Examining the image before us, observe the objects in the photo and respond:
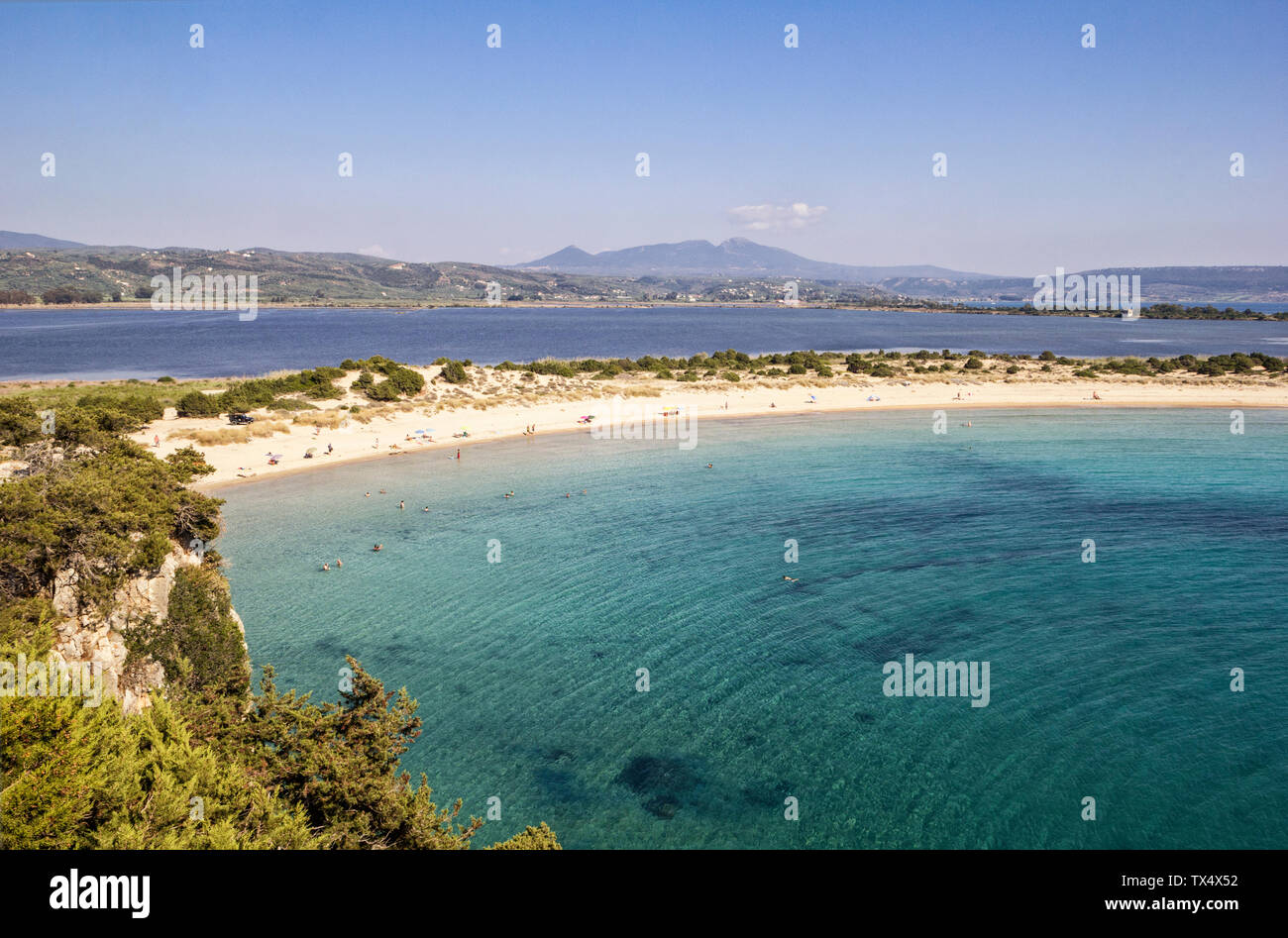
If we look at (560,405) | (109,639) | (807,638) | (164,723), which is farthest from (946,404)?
(164,723)

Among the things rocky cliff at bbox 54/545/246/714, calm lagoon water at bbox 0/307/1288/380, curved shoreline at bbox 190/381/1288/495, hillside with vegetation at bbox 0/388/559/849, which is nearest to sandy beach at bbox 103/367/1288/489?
curved shoreline at bbox 190/381/1288/495

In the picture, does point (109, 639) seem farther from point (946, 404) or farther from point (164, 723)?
point (946, 404)

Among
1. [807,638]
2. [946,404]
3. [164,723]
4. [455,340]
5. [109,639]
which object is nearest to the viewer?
[164,723]

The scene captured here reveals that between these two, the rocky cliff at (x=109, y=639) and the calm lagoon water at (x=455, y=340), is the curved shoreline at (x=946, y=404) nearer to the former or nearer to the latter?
the rocky cliff at (x=109, y=639)

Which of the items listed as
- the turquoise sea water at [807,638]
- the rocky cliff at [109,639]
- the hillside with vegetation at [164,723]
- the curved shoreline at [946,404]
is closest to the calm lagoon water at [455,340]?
the curved shoreline at [946,404]
